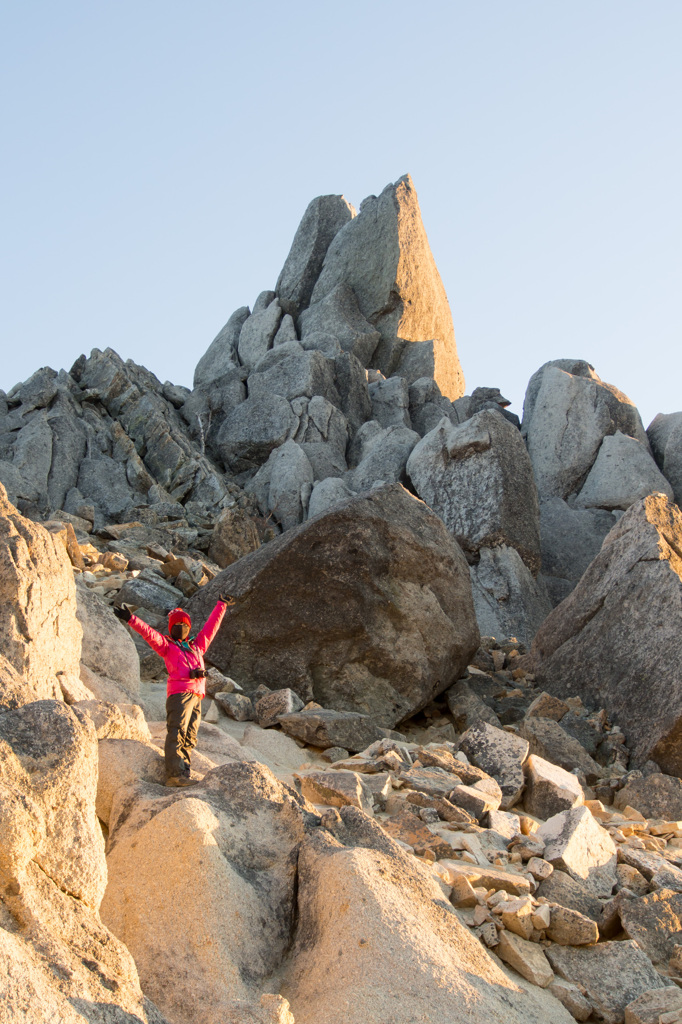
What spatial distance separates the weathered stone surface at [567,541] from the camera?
882 inches

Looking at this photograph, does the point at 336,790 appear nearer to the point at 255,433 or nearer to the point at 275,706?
the point at 275,706

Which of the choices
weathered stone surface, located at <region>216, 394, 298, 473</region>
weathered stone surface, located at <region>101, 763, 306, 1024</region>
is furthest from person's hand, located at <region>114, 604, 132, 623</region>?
weathered stone surface, located at <region>216, 394, 298, 473</region>

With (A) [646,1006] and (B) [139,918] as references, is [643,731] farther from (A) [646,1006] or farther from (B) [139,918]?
(B) [139,918]

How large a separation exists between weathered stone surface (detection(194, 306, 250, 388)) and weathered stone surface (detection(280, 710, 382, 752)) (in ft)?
78.0

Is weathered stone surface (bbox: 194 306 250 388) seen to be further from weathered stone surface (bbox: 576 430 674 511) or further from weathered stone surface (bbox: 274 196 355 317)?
weathered stone surface (bbox: 576 430 674 511)

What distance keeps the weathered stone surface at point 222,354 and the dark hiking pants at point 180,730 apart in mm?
26540

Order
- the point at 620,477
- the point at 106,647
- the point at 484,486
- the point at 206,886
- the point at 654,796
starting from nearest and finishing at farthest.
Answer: the point at 206,886, the point at 106,647, the point at 654,796, the point at 484,486, the point at 620,477

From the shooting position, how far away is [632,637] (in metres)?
12.0

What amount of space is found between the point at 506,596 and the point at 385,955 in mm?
15256

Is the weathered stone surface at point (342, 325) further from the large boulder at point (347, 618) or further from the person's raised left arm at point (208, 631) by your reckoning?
the person's raised left arm at point (208, 631)

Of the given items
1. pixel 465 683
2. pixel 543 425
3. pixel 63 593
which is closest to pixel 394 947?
pixel 63 593

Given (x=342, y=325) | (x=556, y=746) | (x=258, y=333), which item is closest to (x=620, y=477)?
(x=342, y=325)

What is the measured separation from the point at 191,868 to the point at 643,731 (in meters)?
7.57

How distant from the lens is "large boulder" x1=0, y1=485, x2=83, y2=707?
6.39 metres
